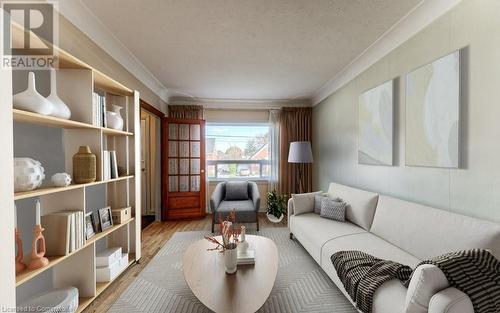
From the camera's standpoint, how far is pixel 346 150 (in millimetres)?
3457

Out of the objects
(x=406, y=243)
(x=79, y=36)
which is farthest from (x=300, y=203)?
(x=79, y=36)

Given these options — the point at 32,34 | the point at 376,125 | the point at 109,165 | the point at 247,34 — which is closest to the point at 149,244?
the point at 109,165

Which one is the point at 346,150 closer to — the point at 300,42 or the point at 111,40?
the point at 300,42

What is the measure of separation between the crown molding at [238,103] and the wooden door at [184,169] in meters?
0.57

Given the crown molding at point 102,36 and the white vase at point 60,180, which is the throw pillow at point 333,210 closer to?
the white vase at point 60,180

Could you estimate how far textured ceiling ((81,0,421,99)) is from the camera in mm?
1891

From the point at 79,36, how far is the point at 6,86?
1210mm

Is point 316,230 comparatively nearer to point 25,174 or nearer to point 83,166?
point 83,166

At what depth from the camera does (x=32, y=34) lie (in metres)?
1.30

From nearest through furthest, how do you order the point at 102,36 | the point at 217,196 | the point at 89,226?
the point at 89,226
the point at 102,36
the point at 217,196

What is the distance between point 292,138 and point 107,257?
A: 12.9ft

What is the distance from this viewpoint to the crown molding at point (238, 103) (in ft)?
15.7

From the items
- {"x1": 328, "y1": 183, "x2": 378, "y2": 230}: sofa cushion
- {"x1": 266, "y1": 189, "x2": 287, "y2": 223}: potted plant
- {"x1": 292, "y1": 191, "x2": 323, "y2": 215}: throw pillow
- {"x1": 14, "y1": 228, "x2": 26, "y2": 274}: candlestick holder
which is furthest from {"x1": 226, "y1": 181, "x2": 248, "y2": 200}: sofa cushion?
{"x1": 14, "y1": 228, "x2": 26, "y2": 274}: candlestick holder

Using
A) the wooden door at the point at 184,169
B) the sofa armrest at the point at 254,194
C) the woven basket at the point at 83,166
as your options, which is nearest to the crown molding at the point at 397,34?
the sofa armrest at the point at 254,194
